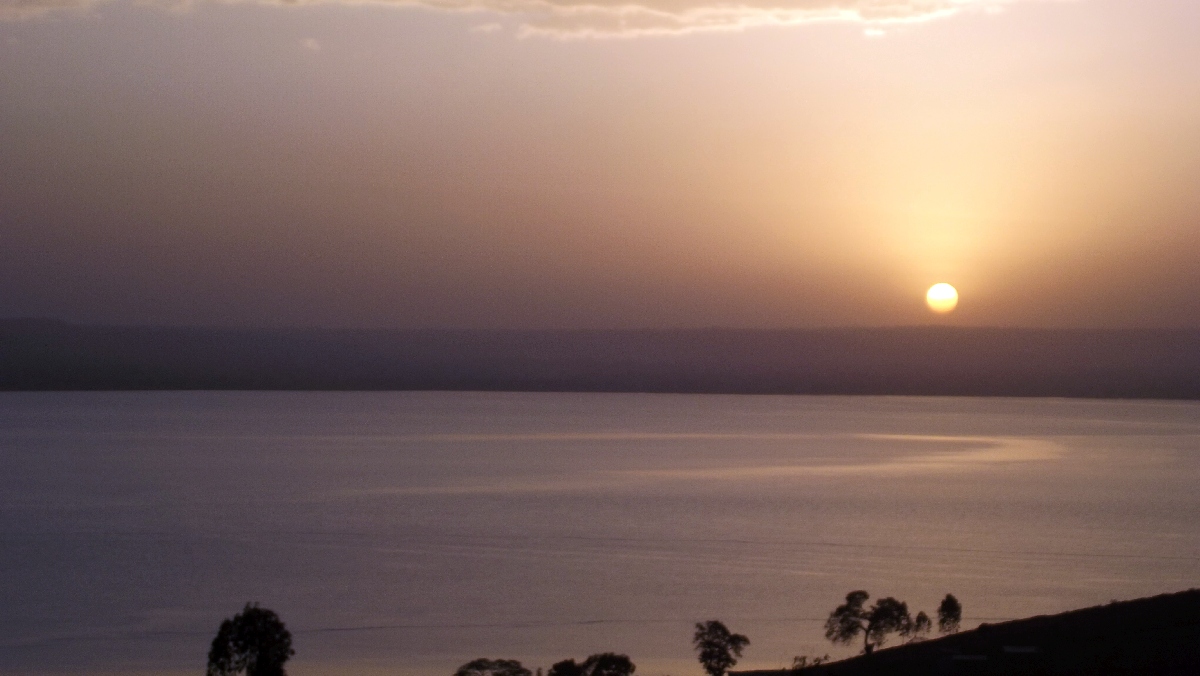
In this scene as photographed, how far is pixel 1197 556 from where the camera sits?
45625mm

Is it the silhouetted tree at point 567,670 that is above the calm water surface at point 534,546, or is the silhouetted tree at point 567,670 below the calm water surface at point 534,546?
below

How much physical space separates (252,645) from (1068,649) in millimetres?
9801

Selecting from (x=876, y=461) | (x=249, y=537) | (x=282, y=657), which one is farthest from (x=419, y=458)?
(x=282, y=657)

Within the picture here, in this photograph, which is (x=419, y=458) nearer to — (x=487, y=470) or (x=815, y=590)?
(x=487, y=470)

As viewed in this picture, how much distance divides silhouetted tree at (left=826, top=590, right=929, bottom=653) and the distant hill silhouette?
359cm

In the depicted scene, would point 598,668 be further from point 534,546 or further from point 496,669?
point 534,546

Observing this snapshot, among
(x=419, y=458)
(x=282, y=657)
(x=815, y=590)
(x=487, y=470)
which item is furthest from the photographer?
(x=419, y=458)

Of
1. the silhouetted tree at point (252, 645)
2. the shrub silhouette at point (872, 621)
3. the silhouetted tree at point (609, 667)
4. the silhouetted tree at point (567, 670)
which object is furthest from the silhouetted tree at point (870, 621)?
the silhouetted tree at point (252, 645)

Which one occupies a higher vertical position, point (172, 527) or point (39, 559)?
point (172, 527)

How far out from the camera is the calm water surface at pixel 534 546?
94.7ft

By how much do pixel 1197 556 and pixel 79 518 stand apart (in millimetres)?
44678

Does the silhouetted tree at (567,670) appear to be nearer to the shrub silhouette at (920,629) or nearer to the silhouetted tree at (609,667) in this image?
the silhouetted tree at (609,667)

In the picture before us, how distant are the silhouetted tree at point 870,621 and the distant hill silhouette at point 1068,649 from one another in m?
3.59

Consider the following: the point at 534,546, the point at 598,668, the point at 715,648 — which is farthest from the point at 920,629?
the point at 534,546
